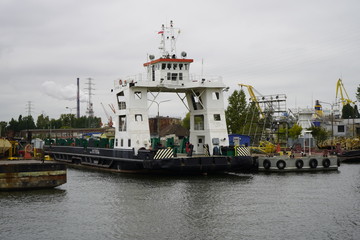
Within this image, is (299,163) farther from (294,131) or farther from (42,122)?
(42,122)

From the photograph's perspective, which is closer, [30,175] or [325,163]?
[30,175]

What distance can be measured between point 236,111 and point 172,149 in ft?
105

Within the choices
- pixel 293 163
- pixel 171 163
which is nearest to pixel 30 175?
pixel 171 163

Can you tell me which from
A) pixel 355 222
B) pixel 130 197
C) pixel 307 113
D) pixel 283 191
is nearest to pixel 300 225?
pixel 355 222

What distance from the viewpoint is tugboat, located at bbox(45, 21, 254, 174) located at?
89.9 feet

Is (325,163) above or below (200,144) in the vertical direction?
below

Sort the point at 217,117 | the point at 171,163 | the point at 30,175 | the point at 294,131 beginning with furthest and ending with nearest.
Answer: the point at 294,131 → the point at 217,117 → the point at 171,163 → the point at 30,175

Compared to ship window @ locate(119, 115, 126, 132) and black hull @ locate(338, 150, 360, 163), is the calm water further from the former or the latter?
black hull @ locate(338, 150, 360, 163)

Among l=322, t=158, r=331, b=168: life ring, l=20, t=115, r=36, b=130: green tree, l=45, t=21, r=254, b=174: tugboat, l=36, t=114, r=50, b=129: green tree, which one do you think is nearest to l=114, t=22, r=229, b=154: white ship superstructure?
l=45, t=21, r=254, b=174: tugboat

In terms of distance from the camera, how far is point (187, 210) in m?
18.1

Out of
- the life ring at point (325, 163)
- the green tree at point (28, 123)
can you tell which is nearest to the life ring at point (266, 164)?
the life ring at point (325, 163)

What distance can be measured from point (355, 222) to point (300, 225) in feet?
7.20

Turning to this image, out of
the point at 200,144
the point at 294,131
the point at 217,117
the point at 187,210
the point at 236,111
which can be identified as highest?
the point at 236,111

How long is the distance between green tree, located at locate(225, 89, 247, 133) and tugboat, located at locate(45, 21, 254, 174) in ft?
83.8
